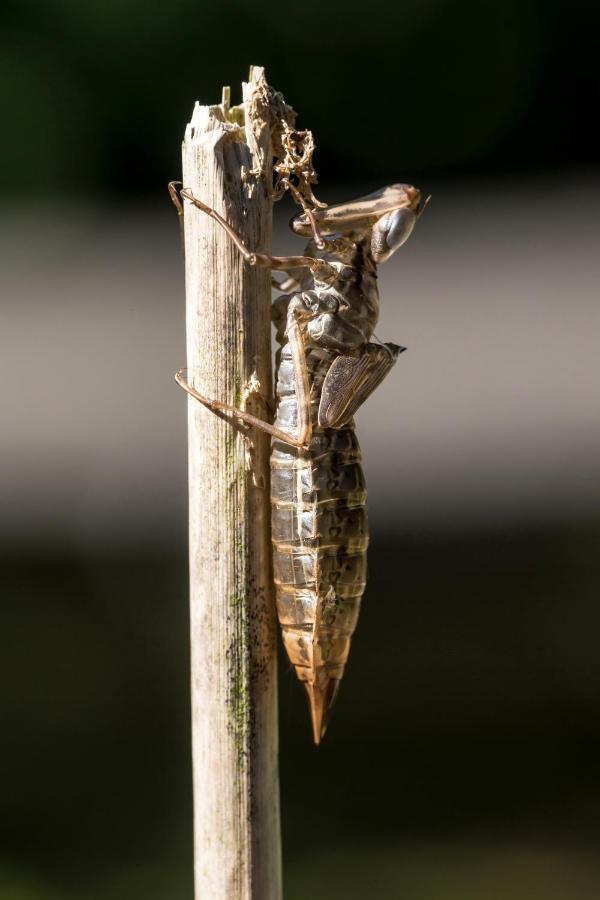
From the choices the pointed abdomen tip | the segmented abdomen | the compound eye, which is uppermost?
the compound eye

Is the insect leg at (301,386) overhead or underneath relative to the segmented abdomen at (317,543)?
overhead

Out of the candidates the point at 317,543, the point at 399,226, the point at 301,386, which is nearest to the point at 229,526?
the point at 317,543

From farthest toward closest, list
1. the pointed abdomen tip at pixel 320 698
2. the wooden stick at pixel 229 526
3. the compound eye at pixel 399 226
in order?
the compound eye at pixel 399 226
the pointed abdomen tip at pixel 320 698
the wooden stick at pixel 229 526

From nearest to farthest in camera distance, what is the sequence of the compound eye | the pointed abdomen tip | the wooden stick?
the wooden stick
the pointed abdomen tip
the compound eye

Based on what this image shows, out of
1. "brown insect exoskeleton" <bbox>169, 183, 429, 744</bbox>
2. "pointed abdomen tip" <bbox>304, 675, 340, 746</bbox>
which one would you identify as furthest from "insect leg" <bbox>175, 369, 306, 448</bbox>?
"pointed abdomen tip" <bbox>304, 675, 340, 746</bbox>

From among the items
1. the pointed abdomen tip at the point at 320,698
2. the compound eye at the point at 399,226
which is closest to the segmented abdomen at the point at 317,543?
the pointed abdomen tip at the point at 320,698

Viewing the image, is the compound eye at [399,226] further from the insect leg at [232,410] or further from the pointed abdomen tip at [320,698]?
the pointed abdomen tip at [320,698]

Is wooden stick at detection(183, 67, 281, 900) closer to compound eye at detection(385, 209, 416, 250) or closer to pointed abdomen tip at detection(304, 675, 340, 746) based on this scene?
pointed abdomen tip at detection(304, 675, 340, 746)

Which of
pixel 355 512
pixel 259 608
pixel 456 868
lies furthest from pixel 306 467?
pixel 456 868

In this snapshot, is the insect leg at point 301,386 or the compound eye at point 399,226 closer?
the insect leg at point 301,386
